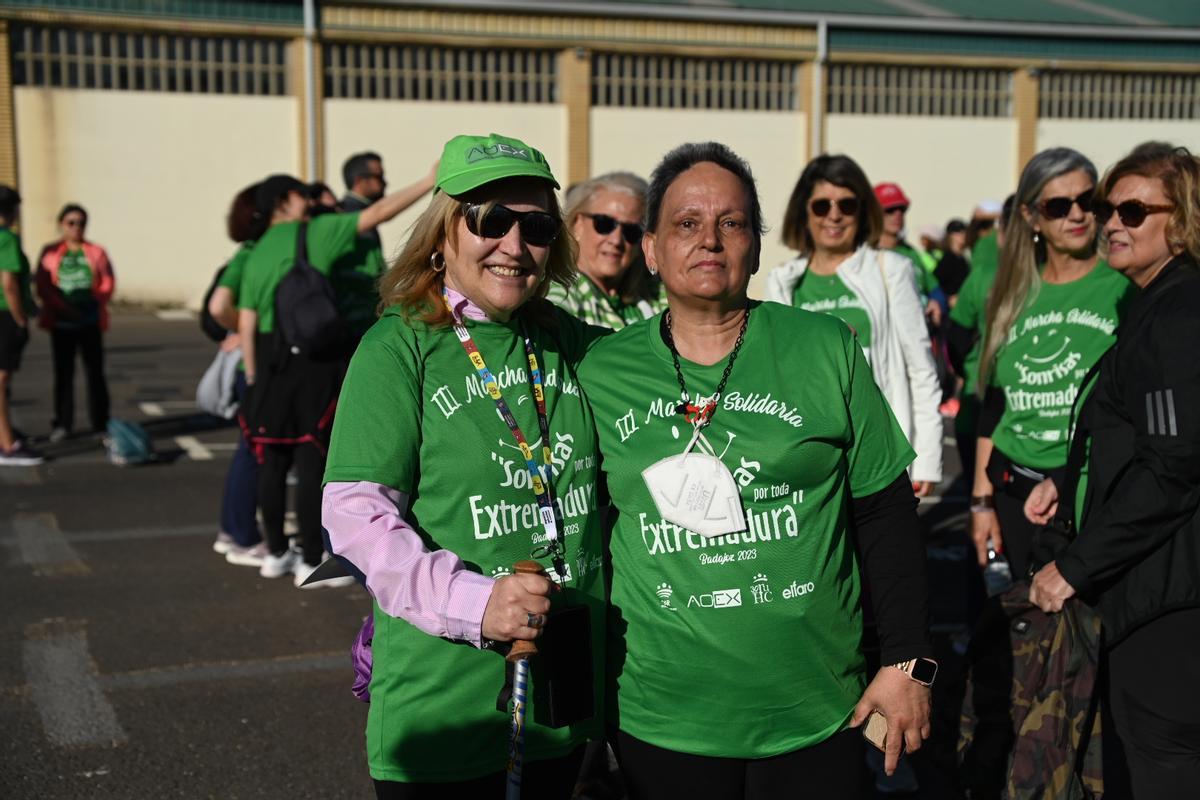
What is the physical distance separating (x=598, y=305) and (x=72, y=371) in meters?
8.23

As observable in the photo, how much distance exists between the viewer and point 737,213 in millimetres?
2674

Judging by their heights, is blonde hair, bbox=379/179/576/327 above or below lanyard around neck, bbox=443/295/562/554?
above

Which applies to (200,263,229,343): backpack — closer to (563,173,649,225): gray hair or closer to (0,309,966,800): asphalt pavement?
(0,309,966,800): asphalt pavement

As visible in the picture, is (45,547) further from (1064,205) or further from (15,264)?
(1064,205)

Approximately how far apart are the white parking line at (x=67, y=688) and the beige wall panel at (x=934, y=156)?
89.7 feet

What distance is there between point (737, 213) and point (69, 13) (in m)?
26.1

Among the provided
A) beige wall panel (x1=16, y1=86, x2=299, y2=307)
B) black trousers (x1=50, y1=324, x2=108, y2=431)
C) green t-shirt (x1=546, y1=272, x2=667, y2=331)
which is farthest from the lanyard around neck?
beige wall panel (x1=16, y1=86, x2=299, y2=307)

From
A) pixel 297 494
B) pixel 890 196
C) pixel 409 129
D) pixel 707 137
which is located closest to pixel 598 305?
pixel 297 494

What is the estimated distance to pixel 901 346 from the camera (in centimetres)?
464

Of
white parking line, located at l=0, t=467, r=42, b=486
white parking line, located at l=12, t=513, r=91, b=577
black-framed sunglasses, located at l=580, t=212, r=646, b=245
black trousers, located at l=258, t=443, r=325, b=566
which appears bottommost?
white parking line, located at l=12, t=513, r=91, b=577

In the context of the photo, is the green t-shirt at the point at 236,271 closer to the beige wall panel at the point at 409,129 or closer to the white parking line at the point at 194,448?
the white parking line at the point at 194,448

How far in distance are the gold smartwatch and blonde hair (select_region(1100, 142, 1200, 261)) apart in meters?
1.37

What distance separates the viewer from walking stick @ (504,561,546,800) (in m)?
2.24

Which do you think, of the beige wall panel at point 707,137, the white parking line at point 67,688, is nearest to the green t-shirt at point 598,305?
the white parking line at point 67,688
